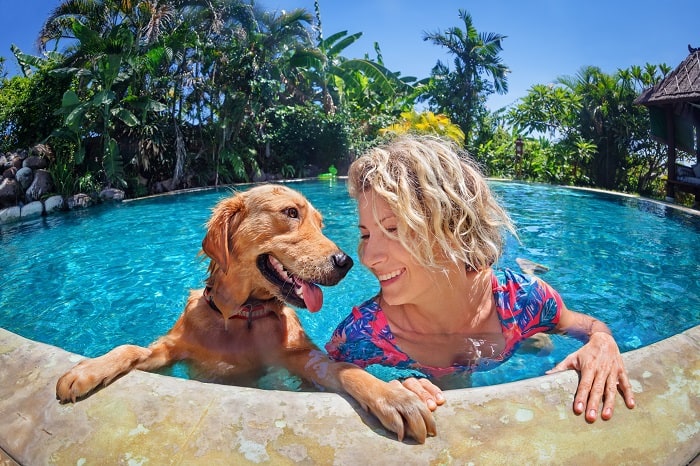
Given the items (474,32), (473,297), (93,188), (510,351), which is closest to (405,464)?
(473,297)

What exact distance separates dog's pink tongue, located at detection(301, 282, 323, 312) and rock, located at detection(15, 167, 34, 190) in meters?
16.5

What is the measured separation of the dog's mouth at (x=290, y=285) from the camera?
2717mm

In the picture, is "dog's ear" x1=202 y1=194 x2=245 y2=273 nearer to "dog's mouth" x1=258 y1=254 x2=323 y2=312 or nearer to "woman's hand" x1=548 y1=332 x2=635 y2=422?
"dog's mouth" x1=258 y1=254 x2=323 y2=312

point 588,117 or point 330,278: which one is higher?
point 588,117

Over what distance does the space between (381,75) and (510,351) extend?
2461 centimetres

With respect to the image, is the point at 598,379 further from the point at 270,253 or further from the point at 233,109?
the point at 233,109

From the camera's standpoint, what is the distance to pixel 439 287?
2441 millimetres

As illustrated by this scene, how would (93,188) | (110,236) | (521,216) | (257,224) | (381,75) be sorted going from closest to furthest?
(257,224) → (110,236) → (521,216) → (93,188) → (381,75)

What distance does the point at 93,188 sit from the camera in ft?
53.5

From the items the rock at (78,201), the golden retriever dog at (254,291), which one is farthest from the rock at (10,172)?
the golden retriever dog at (254,291)

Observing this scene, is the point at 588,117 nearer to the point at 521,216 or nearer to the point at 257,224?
the point at 521,216

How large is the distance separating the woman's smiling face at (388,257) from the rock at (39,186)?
638 inches

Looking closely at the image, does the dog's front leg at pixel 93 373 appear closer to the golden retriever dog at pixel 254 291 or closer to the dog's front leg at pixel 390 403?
the golden retriever dog at pixel 254 291

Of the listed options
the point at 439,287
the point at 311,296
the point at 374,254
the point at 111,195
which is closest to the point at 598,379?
the point at 439,287
